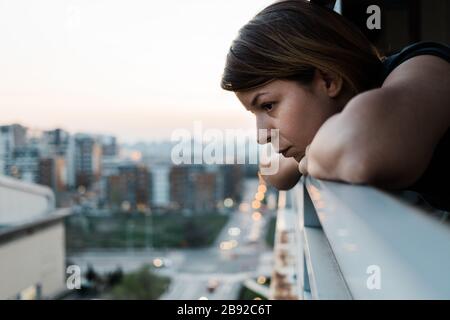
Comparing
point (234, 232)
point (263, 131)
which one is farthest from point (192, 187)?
point (263, 131)

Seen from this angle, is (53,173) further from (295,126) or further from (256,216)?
(256,216)

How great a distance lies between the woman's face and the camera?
693 mm

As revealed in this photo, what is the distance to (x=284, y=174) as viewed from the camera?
0.93 metres

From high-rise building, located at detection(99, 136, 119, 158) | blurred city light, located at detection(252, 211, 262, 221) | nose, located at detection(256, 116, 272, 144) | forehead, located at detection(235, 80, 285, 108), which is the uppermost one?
forehead, located at detection(235, 80, 285, 108)

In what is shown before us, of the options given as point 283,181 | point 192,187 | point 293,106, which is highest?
point 293,106

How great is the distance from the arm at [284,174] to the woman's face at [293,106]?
0.64 ft

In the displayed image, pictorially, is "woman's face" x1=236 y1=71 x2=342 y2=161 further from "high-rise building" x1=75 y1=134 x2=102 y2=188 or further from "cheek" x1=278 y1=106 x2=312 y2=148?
"high-rise building" x1=75 y1=134 x2=102 y2=188

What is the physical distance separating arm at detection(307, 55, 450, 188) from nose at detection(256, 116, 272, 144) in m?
0.22

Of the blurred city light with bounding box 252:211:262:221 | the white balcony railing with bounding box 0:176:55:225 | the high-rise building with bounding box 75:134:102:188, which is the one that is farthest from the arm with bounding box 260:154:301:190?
the blurred city light with bounding box 252:211:262:221

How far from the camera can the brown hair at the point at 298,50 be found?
679mm

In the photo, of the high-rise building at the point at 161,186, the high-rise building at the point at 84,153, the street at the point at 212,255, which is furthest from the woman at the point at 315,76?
the high-rise building at the point at 161,186

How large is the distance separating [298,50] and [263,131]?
118 millimetres

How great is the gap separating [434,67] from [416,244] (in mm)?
341
